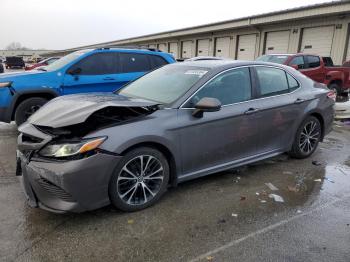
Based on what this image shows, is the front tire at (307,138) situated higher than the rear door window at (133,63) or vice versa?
the rear door window at (133,63)

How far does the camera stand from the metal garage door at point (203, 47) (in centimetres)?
2859

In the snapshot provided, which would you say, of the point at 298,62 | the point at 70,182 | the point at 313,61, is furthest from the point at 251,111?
the point at 313,61

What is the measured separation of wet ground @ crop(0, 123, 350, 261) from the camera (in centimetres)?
278

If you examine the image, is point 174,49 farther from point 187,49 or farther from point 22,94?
point 22,94

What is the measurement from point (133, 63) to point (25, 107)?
2.62 meters

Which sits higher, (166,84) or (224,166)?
(166,84)

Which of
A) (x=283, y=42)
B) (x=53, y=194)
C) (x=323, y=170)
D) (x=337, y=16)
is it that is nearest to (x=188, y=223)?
(x=53, y=194)

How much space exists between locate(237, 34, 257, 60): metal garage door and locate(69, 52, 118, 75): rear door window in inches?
699

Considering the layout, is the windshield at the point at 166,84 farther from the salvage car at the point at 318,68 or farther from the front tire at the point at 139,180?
the salvage car at the point at 318,68

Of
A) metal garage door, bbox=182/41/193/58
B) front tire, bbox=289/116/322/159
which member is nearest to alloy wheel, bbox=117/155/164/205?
front tire, bbox=289/116/322/159

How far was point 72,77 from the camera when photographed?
6.79 metres

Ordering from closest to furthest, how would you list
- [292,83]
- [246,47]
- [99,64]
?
1. [292,83]
2. [99,64]
3. [246,47]

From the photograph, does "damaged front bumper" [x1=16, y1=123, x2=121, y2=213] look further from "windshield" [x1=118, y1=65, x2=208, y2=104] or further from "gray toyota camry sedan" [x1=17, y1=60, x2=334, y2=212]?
"windshield" [x1=118, y1=65, x2=208, y2=104]

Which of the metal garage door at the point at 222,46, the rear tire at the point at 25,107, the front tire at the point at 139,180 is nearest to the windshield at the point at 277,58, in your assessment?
the rear tire at the point at 25,107
